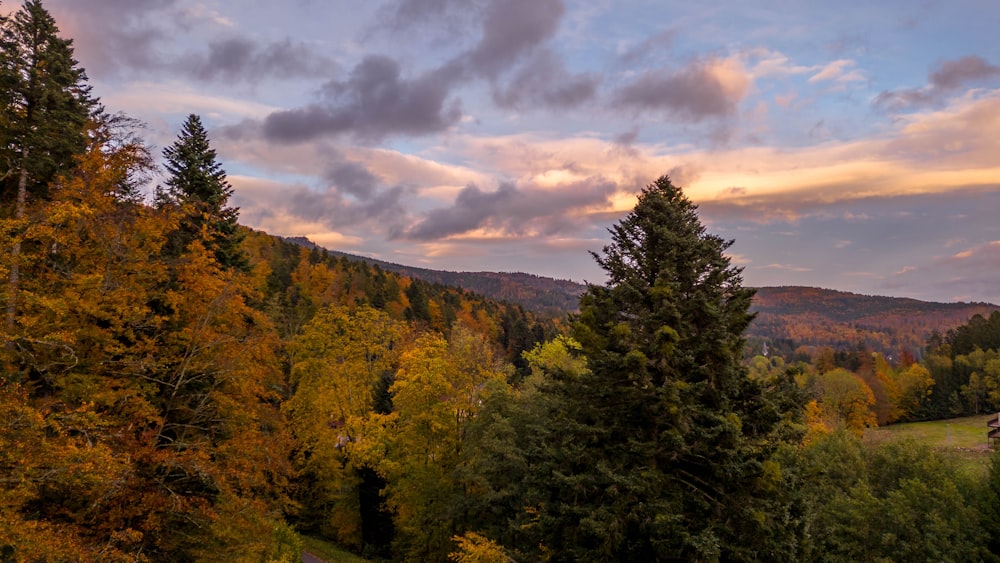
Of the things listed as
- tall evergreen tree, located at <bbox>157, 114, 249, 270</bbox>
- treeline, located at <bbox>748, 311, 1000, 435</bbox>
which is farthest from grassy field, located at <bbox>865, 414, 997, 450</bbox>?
tall evergreen tree, located at <bbox>157, 114, 249, 270</bbox>

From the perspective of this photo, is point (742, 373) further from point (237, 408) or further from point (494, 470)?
point (237, 408)

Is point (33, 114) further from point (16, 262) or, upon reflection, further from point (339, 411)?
point (339, 411)

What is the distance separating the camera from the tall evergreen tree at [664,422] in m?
15.9

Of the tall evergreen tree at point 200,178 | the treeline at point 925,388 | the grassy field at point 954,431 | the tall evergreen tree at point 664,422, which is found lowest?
the grassy field at point 954,431

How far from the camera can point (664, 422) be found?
16609 millimetres

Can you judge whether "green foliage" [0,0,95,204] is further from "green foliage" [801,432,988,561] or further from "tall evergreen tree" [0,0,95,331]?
"green foliage" [801,432,988,561]

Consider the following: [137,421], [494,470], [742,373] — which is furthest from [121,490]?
[742,373]

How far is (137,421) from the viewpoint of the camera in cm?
1672

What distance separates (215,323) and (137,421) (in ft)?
14.5

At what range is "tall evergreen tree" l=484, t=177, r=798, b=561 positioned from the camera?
15.9 metres

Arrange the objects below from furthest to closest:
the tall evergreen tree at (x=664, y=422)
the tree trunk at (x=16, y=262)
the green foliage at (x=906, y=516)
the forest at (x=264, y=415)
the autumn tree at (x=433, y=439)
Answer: the autumn tree at (x=433, y=439)
the green foliage at (x=906, y=516)
the tall evergreen tree at (x=664, y=422)
the forest at (x=264, y=415)
the tree trunk at (x=16, y=262)

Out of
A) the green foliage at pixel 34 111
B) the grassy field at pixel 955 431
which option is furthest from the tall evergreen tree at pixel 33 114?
the grassy field at pixel 955 431

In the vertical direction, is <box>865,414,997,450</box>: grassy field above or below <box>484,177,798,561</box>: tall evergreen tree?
below

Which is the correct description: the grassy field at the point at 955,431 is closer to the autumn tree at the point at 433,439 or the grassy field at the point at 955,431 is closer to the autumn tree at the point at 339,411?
the autumn tree at the point at 433,439
